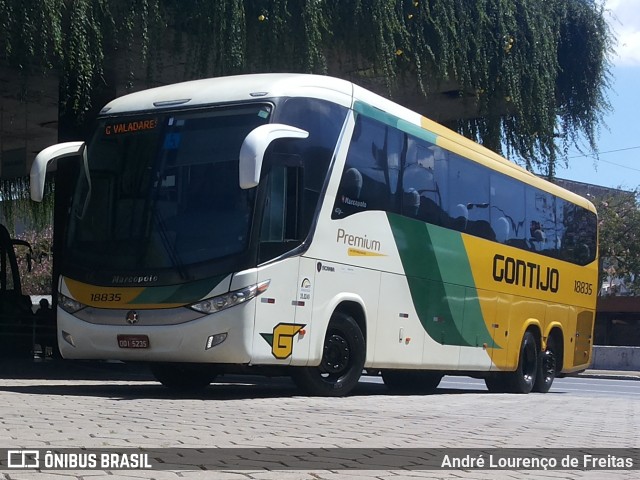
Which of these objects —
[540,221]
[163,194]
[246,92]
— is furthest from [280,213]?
[540,221]

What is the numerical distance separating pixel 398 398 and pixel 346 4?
6.60 m

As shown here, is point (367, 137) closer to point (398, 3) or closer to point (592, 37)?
point (398, 3)

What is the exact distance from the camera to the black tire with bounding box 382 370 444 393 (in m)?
17.6

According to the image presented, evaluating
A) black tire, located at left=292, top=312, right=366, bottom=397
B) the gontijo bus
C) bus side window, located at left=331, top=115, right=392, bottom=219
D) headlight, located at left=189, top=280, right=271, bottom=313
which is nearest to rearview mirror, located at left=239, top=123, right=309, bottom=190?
the gontijo bus

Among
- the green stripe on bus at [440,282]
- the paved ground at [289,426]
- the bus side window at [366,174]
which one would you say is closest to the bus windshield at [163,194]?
the bus side window at [366,174]

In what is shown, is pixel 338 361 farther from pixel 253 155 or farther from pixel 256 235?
pixel 253 155

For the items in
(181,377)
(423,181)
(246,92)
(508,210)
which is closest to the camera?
(246,92)

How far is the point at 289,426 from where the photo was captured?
8773 millimetres

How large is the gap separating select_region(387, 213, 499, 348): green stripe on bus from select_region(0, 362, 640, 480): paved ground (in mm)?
1287

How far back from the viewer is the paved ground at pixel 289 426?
21.9 ft

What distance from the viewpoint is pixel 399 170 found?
14.0m

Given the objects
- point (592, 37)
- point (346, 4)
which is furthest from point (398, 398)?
point (592, 37)

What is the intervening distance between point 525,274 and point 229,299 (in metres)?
8.42

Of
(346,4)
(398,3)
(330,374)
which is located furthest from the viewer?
(398,3)
